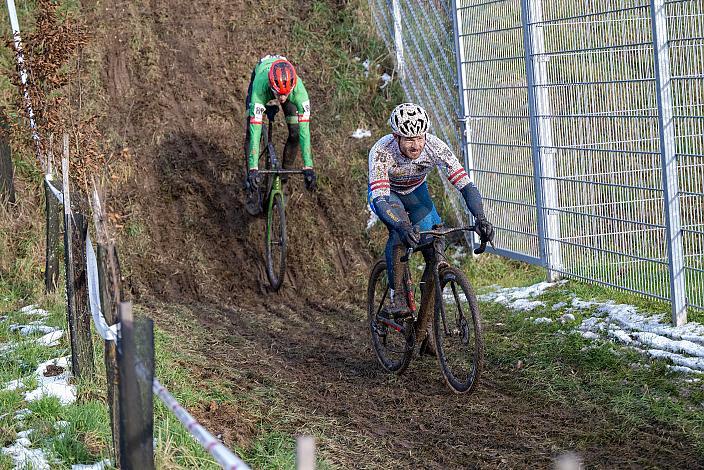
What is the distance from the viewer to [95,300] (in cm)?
534

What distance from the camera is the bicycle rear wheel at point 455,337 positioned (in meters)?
6.53

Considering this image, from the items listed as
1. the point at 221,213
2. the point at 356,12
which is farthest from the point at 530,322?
the point at 356,12

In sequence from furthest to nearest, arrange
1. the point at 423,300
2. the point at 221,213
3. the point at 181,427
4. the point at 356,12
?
the point at 356,12 < the point at 221,213 < the point at 423,300 < the point at 181,427

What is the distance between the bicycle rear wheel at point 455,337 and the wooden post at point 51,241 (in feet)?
13.6

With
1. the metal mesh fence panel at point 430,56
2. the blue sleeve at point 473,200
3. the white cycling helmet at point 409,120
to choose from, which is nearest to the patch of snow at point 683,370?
the blue sleeve at point 473,200

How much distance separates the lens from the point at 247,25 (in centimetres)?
1512

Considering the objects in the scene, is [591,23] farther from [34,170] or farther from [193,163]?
[34,170]

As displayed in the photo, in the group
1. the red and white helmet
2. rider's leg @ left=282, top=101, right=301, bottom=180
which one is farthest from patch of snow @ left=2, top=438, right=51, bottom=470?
rider's leg @ left=282, top=101, right=301, bottom=180

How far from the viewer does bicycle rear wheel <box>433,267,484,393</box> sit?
21.4 feet

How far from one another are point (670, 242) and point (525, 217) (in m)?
2.62

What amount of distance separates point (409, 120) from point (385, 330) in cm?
180

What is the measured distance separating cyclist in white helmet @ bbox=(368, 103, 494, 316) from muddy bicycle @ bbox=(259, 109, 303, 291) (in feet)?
9.35

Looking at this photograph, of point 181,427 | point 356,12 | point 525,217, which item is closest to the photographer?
point 181,427

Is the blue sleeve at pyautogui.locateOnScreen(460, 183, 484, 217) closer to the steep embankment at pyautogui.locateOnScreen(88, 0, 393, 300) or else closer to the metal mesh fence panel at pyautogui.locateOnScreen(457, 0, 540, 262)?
the metal mesh fence panel at pyautogui.locateOnScreen(457, 0, 540, 262)
